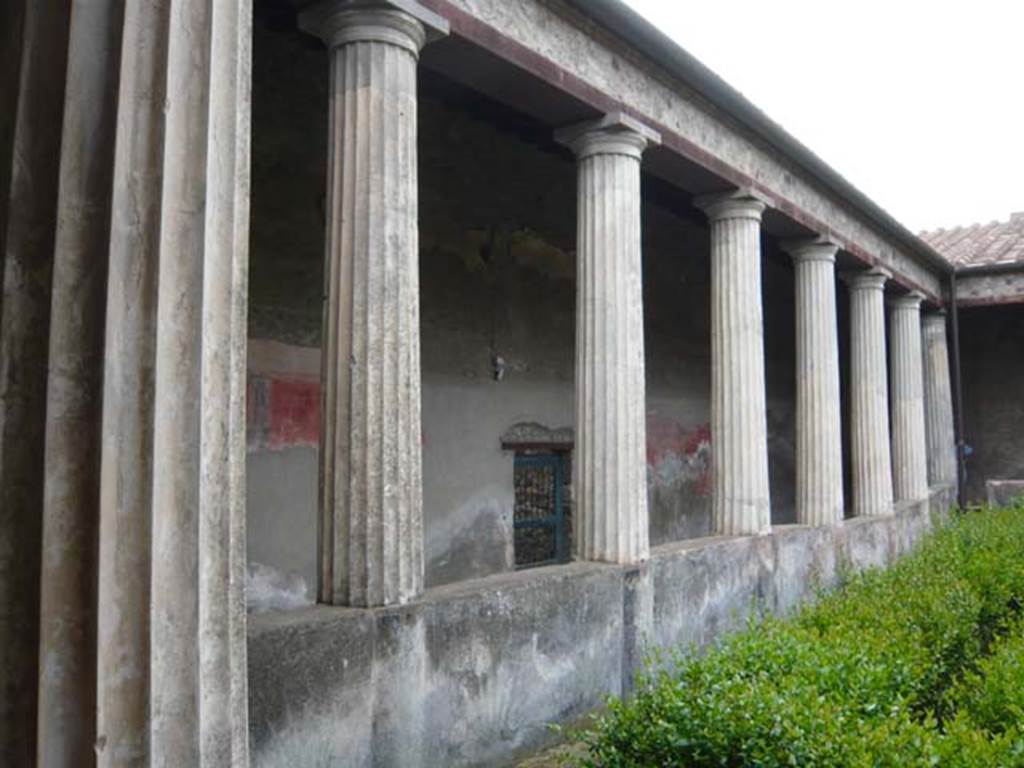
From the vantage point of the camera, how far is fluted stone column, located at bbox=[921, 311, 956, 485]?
13.9m

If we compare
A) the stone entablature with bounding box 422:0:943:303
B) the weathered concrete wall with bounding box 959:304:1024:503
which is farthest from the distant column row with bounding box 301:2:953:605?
the weathered concrete wall with bounding box 959:304:1024:503

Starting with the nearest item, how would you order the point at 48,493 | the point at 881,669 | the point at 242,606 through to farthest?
the point at 48,493
the point at 242,606
the point at 881,669

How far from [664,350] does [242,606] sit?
9335 millimetres

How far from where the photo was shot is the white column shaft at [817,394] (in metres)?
8.90

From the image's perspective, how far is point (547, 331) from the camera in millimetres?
8750

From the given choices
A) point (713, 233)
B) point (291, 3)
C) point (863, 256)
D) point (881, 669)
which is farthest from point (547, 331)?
point (881, 669)

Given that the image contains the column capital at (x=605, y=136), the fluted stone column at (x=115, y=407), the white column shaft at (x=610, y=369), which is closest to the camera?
the fluted stone column at (x=115, y=407)

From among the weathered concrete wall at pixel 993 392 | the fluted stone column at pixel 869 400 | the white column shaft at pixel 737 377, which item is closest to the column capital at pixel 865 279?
the fluted stone column at pixel 869 400

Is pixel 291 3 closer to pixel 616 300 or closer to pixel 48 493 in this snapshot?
pixel 616 300

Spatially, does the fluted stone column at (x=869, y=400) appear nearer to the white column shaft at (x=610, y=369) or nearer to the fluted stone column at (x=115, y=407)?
the white column shaft at (x=610, y=369)

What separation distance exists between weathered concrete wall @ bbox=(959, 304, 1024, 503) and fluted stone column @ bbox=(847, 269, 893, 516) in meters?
5.58

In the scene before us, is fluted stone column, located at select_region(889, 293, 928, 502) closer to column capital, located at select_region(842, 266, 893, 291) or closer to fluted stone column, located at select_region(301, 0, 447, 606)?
column capital, located at select_region(842, 266, 893, 291)

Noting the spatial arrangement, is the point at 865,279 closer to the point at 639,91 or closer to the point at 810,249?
the point at 810,249

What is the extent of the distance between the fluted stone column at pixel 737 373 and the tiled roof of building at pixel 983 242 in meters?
7.79
